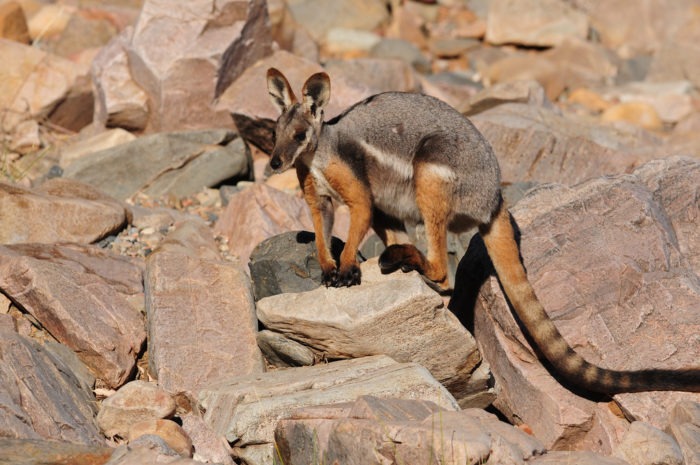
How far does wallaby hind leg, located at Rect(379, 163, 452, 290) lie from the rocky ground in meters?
0.31

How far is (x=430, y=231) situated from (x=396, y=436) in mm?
2505

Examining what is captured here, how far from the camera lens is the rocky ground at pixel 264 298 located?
6.62 meters

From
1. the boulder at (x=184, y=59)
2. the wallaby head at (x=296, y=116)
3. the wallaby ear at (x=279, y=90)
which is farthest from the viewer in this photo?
the boulder at (x=184, y=59)

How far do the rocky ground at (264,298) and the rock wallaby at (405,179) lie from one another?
33cm

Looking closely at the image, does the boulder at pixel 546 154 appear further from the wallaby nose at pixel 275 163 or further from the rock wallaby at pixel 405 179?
the wallaby nose at pixel 275 163

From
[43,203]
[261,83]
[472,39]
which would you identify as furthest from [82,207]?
[472,39]

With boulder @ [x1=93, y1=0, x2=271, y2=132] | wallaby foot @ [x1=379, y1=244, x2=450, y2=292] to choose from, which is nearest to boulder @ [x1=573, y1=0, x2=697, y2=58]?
boulder @ [x1=93, y1=0, x2=271, y2=132]

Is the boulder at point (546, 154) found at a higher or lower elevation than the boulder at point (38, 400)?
lower

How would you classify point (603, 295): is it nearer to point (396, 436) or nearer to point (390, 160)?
point (390, 160)

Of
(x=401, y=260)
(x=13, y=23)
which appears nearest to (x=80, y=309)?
(x=401, y=260)

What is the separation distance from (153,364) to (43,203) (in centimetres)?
278

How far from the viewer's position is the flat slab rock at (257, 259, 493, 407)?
7.57 meters

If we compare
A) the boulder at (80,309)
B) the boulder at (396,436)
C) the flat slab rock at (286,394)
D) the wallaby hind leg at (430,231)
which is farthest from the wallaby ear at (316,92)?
the boulder at (396,436)

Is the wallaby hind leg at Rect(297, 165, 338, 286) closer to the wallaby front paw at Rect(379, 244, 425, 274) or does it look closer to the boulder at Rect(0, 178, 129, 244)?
the wallaby front paw at Rect(379, 244, 425, 274)
